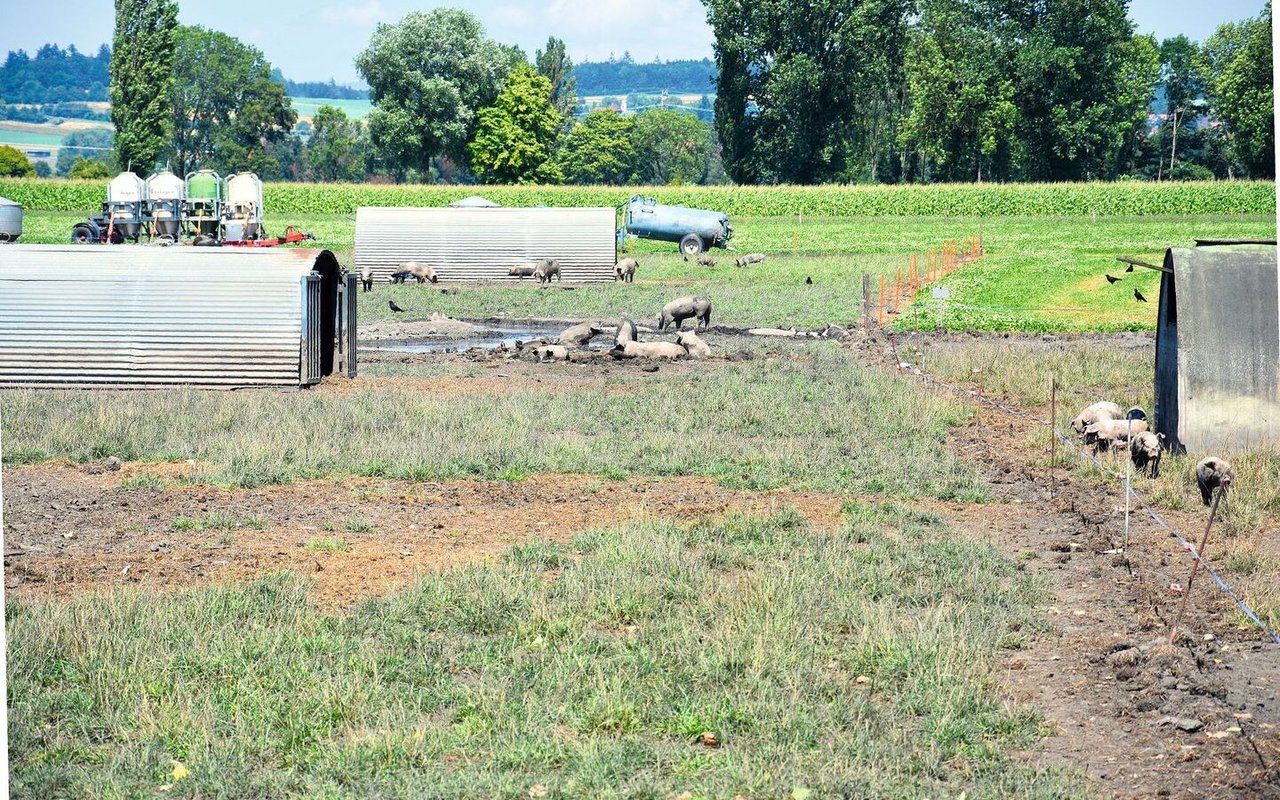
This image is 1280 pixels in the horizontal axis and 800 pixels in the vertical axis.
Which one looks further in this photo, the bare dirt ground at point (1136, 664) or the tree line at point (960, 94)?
the tree line at point (960, 94)

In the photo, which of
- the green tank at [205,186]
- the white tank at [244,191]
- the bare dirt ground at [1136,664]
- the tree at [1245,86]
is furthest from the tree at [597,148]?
the bare dirt ground at [1136,664]

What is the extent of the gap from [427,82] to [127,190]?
48.1 metres

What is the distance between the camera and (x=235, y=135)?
123438 mm

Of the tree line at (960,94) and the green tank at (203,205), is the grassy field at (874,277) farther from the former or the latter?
the tree line at (960,94)

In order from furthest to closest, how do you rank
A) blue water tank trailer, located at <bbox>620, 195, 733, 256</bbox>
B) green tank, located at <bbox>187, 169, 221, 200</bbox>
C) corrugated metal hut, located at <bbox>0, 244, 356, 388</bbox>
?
green tank, located at <bbox>187, 169, 221, 200</bbox> < blue water tank trailer, located at <bbox>620, 195, 733, 256</bbox> < corrugated metal hut, located at <bbox>0, 244, 356, 388</bbox>

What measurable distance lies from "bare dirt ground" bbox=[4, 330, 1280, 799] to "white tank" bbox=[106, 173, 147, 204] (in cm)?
4021

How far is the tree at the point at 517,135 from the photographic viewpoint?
Answer: 10288 centimetres

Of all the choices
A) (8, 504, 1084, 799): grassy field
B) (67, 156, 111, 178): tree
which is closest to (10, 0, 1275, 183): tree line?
(67, 156, 111, 178): tree

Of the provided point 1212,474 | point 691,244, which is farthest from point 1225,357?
point 691,244

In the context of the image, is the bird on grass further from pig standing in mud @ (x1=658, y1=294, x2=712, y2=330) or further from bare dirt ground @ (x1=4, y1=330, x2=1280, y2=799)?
pig standing in mud @ (x1=658, y1=294, x2=712, y2=330)

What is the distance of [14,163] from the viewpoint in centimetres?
10812

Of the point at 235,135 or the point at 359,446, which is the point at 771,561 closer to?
the point at 359,446

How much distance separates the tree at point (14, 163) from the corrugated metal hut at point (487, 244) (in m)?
71.5

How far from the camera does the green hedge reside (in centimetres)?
7119
